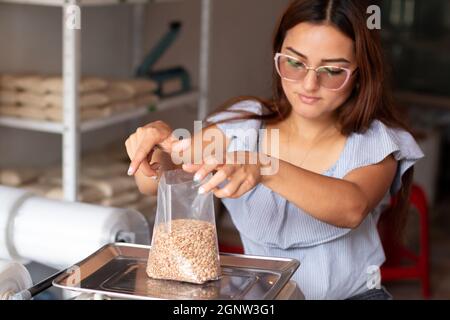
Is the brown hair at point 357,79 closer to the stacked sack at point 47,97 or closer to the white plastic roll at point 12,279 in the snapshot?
the white plastic roll at point 12,279

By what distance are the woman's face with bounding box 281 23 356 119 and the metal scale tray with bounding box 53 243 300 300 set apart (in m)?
0.37

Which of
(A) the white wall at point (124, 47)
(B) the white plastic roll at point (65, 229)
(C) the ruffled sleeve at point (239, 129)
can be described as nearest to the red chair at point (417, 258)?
(A) the white wall at point (124, 47)

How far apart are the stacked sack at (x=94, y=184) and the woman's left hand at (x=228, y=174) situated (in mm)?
1255

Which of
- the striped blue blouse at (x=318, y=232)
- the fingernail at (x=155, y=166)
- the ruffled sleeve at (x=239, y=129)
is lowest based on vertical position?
the striped blue blouse at (x=318, y=232)

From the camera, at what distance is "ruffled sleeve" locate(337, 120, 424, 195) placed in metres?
1.45

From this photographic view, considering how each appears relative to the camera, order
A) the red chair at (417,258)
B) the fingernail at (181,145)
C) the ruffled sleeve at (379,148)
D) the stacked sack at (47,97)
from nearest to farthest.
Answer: the fingernail at (181,145) < the ruffled sleeve at (379,148) < the stacked sack at (47,97) < the red chair at (417,258)

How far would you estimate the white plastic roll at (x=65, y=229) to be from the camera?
52.0 inches

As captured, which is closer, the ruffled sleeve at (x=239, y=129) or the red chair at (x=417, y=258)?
the ruffled sleeve at (x=239, y=129)

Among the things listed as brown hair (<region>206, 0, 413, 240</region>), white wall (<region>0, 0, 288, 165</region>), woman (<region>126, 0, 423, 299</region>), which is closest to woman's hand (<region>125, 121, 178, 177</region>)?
woman (<region>126, 0, 423, 299</region>)

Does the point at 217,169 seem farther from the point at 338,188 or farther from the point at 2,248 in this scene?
the point at 2,248

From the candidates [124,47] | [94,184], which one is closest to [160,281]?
[94,184]

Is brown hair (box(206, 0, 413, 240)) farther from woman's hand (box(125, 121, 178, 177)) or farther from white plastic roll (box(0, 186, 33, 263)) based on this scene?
white plastic roll (box(0, 186, 33, 263))

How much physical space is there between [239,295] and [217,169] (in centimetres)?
17

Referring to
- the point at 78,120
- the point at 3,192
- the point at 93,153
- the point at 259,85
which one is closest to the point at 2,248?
the point at 3,192
